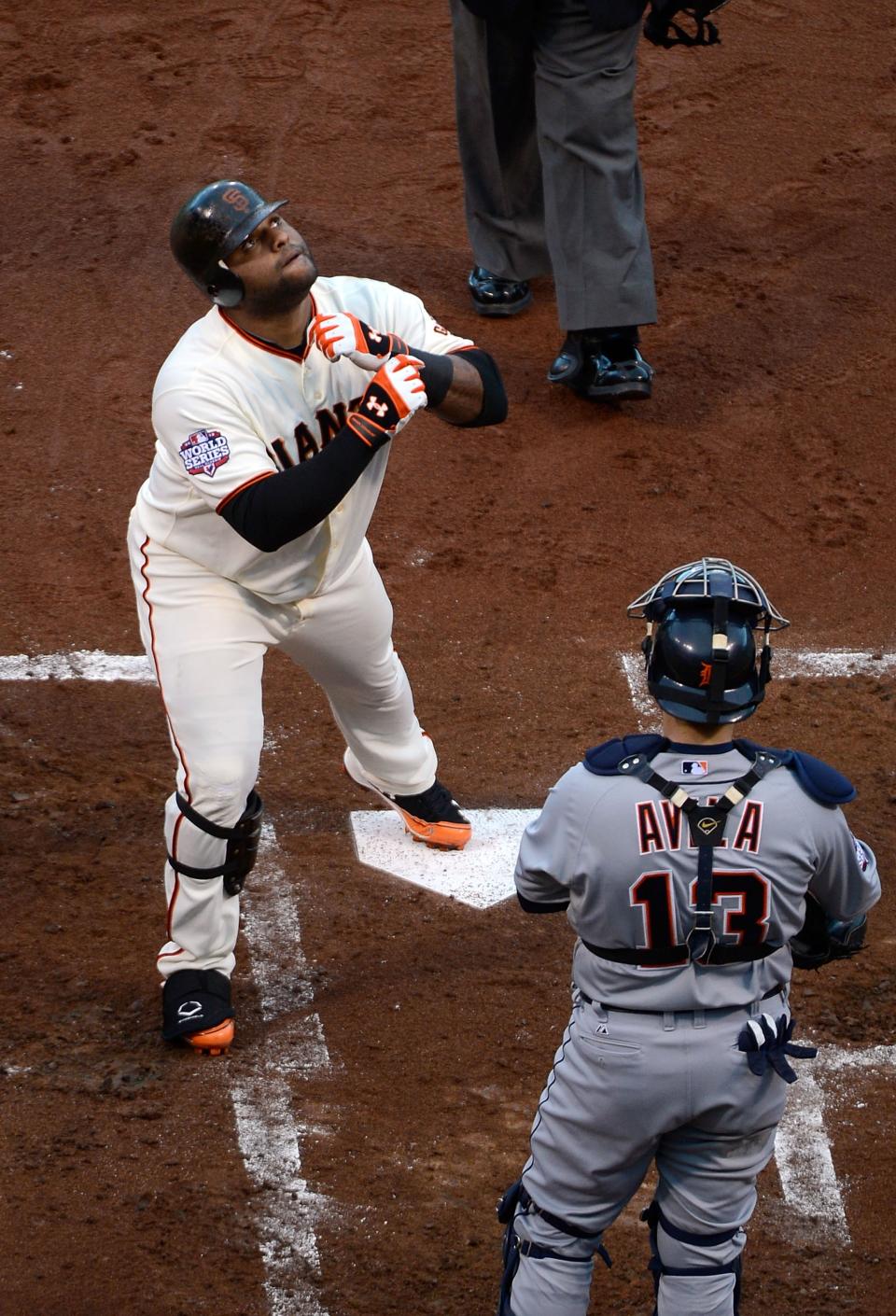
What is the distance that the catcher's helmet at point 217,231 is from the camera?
377 centimetres

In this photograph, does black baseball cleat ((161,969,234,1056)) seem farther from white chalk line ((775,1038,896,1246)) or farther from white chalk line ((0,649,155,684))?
white chalk line ((0,649,155,684))

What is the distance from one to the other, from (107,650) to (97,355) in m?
1.91

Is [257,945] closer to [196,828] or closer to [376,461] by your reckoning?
[196,828]

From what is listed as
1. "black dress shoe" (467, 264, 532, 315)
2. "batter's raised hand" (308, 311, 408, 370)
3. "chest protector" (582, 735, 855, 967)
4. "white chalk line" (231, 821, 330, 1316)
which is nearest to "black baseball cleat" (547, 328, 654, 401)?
"black dress shoe" (467, 264, 532, 315)

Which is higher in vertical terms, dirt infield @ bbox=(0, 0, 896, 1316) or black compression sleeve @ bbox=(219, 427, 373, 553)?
black compression sleeve @ bbox=(219, 427, 373, 553)

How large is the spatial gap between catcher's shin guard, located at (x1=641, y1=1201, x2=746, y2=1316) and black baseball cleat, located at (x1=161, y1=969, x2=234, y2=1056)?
57.6 inches

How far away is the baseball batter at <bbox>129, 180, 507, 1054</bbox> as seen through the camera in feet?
12.3

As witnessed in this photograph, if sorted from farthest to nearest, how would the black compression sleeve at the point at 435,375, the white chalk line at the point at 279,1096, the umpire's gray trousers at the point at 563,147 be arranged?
the umpire's gray trousers at the point at 563,147 < the black compression sleeve at the point at 435,375 < the white chalk line at the point at 279,1096

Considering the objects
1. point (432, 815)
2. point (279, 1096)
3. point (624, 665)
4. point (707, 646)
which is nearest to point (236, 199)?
point (707, 646)

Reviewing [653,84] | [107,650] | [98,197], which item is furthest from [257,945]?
[653,84]

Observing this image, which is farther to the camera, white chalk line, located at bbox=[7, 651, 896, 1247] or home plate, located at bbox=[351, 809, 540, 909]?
home plate, located at bbox=[351, 809, 540, 909]

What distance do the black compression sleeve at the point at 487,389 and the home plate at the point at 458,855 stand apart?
136cm

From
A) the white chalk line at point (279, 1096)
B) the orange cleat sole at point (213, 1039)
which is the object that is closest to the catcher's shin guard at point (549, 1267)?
the white chalk line at point (279, 1096)

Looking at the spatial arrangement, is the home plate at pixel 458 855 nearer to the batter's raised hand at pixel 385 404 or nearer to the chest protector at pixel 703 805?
the batter's raised hand at pixel 385 404
